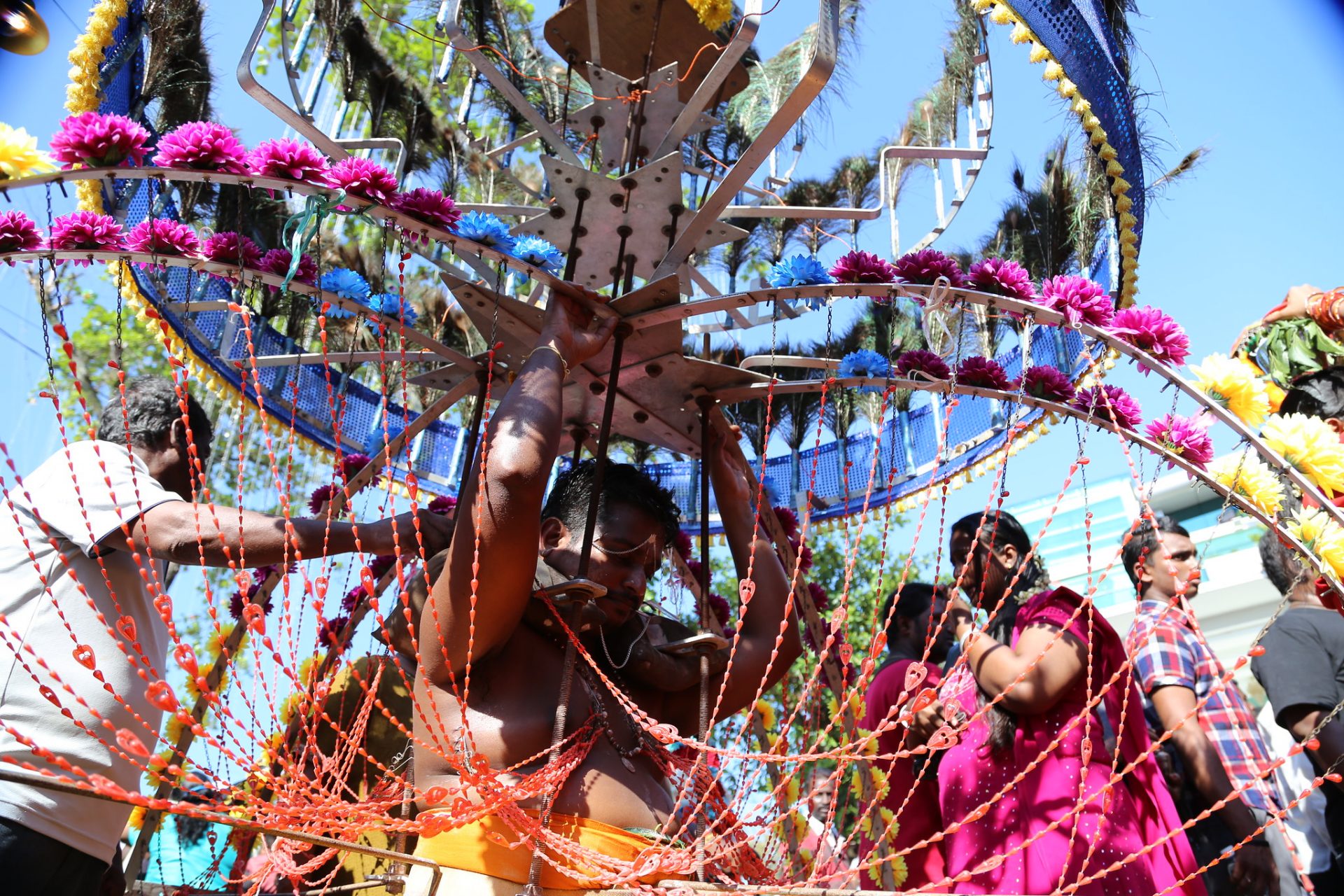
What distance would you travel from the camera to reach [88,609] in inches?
107

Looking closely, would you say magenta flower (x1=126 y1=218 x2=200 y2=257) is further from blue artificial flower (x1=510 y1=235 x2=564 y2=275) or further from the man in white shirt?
blue artificial flower (x1=510 y1=235 x2=564 y2=275)

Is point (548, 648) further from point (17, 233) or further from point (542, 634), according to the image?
point (17, 233)

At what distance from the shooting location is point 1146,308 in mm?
3068

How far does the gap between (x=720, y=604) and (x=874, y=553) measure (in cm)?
1195

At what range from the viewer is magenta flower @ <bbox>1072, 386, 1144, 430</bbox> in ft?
10.9

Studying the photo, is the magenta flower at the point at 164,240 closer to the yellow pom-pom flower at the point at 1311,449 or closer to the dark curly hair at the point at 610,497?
the dark curly hair at the point at 610,497

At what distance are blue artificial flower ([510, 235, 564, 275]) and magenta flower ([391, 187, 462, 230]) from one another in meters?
0.24

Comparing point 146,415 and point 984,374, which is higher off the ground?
point 984,374

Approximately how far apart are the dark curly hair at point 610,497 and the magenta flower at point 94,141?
1491 mm

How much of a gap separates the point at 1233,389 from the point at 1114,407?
0.35 m

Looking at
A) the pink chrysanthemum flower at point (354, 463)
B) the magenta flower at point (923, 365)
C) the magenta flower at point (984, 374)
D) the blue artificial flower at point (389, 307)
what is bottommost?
the magenta flower at point (984, 374)

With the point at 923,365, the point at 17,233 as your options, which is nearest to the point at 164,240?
the point at 17,233

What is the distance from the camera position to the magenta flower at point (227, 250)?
10.5 feet

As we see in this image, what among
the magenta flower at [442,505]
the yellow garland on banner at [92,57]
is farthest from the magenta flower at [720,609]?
the yellow garland on banner at [92,57]
